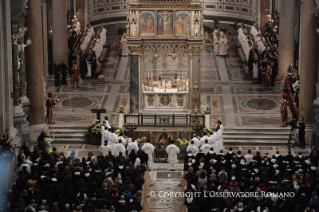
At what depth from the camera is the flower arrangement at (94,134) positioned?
4025 cm

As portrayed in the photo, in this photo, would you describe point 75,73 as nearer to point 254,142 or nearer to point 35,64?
point 35,64

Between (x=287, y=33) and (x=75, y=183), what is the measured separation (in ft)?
66.0

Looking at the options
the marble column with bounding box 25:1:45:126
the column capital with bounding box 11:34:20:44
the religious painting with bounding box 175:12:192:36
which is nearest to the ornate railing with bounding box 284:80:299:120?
the religious painting with bounding box 175:12:192:36

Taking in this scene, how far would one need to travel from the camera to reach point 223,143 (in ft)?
132

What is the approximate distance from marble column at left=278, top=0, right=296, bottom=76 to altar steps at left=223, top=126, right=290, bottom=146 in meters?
7.97

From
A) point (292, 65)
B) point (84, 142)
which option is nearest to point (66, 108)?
point (84, 142)

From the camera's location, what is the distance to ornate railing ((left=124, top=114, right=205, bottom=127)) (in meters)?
40.2

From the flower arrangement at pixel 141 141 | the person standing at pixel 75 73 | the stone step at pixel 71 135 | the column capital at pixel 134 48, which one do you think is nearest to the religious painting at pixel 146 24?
the column capital at pixel 134 48

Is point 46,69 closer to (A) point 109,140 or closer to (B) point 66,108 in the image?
(B) point 66,108

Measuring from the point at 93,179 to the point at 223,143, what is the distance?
9.64m

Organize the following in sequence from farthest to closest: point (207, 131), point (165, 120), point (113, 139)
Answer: point (165, 120), point (207, 131), point (113, 139)

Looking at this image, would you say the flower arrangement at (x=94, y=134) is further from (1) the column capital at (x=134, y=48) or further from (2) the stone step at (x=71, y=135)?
(1) the column capital at (x=134, y=48)

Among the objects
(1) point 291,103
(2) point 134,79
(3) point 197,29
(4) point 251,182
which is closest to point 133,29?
(2) point 134,79

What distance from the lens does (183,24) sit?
1583 inches
